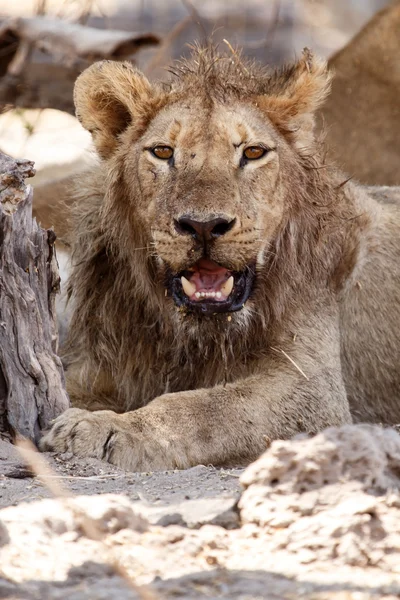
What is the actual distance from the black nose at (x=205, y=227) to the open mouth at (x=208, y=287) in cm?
13

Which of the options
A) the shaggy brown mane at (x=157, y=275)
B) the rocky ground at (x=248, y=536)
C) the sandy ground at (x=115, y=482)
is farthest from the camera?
the shaggy brown mane at (x=157, y=275)

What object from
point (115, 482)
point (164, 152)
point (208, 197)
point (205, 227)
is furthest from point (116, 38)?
point (115, 482)

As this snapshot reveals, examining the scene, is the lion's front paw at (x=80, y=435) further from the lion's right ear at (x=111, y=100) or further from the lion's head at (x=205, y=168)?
the lion's right ear at (x=111, y=100)

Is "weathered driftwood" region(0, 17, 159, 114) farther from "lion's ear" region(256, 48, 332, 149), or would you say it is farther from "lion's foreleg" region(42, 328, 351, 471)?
"lion's foreleg" region(42, 328, 351, 471)

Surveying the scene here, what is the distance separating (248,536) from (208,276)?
1.65 m

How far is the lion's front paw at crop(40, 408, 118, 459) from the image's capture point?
143 inches

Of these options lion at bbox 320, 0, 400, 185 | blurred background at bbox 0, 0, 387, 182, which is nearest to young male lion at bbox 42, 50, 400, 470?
blurred background at bbox 0, 0, 387, 182

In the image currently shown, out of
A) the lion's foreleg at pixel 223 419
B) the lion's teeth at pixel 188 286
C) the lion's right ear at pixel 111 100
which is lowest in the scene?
the lion's foreleg at pixel 223 419

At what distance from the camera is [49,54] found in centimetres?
746

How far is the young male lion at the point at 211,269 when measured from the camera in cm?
382

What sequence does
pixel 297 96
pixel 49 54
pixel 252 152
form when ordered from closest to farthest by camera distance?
1. pixel 252 152
2. pixel 297 96
3. pixel 49 54

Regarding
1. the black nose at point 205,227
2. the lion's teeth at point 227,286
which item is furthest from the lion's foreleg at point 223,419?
the black nose at point 205,227

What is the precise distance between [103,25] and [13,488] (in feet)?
21.0

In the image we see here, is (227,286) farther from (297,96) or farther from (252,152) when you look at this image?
(297,96)
